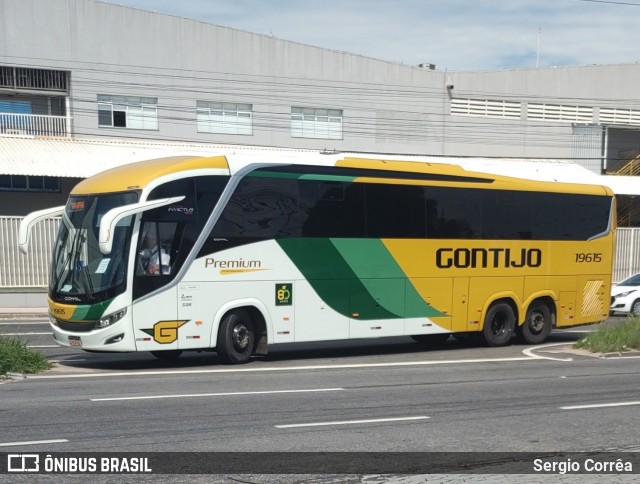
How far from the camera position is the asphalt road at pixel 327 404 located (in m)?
9.16

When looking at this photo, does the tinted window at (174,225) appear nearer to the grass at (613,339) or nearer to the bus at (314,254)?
the bus at (314,254)

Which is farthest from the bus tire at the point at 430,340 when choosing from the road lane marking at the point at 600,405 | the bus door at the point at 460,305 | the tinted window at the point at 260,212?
the road lane marking at the point at 600,405

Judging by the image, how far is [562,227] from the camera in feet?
68.3

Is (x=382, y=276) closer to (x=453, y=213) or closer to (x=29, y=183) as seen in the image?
(x=453, y=213)

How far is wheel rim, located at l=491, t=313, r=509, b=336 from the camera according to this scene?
19984 mm

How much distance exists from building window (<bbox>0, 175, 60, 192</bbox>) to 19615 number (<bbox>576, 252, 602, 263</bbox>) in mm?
23107

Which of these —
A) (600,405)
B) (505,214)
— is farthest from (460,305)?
(600,405)

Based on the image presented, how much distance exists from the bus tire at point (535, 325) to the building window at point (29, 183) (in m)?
22.8

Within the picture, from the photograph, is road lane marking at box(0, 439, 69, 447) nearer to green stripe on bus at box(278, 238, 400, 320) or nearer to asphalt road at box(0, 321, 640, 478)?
asphalt road at box(0, 321, 640, 478)

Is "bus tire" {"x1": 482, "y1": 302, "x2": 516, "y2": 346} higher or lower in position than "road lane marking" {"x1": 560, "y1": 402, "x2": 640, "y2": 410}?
lower

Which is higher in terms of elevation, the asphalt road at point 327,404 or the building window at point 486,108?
the building window at point 486,108

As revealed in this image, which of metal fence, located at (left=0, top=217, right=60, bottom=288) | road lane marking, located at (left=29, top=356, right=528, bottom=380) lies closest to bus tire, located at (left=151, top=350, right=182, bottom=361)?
road lane marking, located at (left=29, top=356, right=528, bottom=380)

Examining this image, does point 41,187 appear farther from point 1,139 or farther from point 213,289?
point 213,289

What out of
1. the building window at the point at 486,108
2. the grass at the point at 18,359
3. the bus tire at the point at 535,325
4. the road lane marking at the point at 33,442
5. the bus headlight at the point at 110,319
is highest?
the building window at the point at 486,108
